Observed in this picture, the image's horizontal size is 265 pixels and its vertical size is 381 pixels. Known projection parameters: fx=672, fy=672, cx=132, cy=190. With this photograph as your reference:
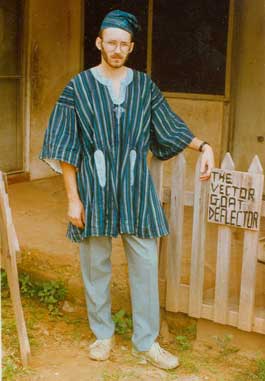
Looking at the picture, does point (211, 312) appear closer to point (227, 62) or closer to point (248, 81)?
point (248, 81)

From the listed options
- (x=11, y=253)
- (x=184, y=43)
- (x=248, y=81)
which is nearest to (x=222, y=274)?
(x=11, y=253)

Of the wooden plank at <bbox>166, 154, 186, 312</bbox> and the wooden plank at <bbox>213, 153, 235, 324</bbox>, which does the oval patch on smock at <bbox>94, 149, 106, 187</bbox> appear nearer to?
the wooden plank at <bbox>166, 154, 186, 312</bbox>

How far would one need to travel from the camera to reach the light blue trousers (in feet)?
12.7

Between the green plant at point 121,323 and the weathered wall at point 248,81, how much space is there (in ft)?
9.62

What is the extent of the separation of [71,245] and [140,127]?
1857 millimetres

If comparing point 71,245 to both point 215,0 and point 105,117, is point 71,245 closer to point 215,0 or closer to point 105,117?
point 105,117

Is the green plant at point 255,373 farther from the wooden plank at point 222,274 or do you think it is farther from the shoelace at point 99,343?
the shoelace at point 99,343

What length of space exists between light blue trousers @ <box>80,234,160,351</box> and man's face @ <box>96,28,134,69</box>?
3.23 ft

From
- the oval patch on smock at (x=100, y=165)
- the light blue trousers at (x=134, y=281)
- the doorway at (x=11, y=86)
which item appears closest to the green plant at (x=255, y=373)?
the light blue trousers at (x=134, y=281)

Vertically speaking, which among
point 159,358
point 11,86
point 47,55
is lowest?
point 159,358

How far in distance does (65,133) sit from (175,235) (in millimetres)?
1002

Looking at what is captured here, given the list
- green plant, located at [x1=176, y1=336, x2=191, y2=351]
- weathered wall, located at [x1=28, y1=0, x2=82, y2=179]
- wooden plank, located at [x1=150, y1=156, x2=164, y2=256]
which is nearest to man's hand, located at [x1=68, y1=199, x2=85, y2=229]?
wooden plank, located at [x1=150, y1=156, x2=164, y2=256]

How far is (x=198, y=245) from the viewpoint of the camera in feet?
13.7

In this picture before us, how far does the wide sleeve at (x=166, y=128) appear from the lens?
386 centimetres
